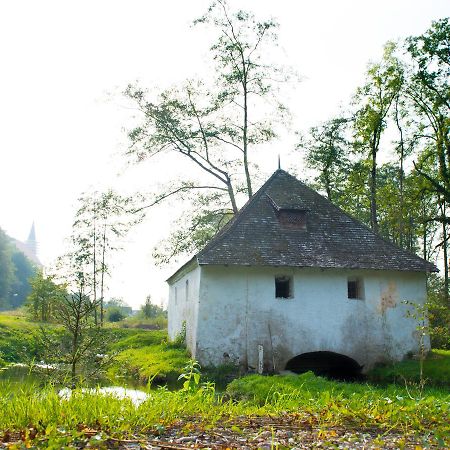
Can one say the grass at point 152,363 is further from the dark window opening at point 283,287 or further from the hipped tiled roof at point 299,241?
the dark window opening at point 283,287

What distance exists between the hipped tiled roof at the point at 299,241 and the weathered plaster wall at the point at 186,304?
1.65m

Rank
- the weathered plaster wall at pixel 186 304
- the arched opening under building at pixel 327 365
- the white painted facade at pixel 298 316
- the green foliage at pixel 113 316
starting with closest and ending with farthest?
1. the white painted facade at pixel 298 316
2. the weathered plaster wall at pixel 186 304
3. the arched opening under building at pixel 327 365
4. the green foliage at pixel 113 316

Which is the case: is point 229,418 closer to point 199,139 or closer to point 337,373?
point 337,373

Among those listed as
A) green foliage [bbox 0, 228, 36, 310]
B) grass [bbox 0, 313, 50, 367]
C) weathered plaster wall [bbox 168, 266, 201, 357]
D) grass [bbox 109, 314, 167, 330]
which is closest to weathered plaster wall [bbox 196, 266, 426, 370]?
weathered plaster wall [bbox 168, 266, 201, 357]

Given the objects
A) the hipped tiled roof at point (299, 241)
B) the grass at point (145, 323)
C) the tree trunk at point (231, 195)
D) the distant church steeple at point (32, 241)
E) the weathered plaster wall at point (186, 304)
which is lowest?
the grass at point (145, 323)

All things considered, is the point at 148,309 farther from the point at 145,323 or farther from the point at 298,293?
the point at 298,293

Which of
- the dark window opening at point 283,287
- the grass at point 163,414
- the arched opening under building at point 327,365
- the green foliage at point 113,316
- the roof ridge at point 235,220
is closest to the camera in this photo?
the grass at point 163,414

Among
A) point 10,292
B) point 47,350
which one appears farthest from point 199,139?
point 10,292

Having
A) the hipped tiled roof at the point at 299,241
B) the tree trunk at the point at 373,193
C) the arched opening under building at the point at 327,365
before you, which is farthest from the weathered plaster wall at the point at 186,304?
the tree trunk at the point at 373,193

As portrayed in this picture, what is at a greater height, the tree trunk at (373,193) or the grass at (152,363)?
the tree trunk at (373,193)

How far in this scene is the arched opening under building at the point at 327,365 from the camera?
58.4ft

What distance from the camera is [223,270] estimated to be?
16.9 m

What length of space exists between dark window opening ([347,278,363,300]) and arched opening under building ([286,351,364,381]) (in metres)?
2.21

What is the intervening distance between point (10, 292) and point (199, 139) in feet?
185
